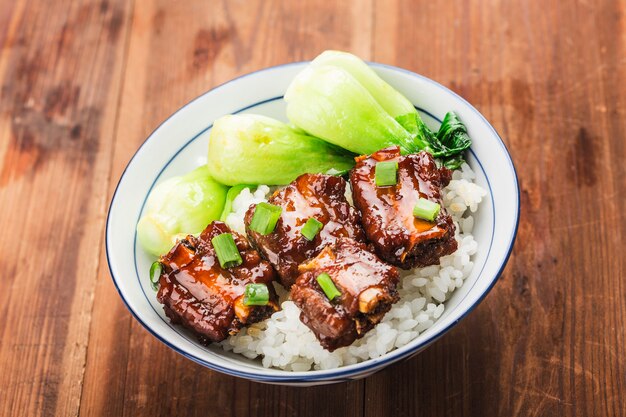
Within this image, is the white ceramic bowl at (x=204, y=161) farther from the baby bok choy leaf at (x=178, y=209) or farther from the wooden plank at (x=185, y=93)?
the wooden plank at (x=185, y=93)

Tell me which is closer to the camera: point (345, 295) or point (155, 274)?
point (345, 295)

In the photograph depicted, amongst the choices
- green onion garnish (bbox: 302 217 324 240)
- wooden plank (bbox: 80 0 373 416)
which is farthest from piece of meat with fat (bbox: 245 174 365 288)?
wooden plank (bbox: 80 0 373 416)

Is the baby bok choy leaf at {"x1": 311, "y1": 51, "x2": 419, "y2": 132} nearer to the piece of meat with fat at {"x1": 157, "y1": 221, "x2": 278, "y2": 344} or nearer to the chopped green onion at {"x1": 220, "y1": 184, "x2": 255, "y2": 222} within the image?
the chopped green onion at {"x1": 220, "y1": 184, "x2": 255, "y2": 222}

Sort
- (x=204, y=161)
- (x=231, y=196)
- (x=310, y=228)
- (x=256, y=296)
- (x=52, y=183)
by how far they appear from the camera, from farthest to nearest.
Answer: (x=52, y=183) → (x=204, y=161) → (x=231, y=196) → (x=310, y=228) → (x=256, y=296)

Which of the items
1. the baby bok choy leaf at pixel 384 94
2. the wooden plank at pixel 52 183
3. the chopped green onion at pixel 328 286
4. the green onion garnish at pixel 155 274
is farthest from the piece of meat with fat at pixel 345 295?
the wooden plank at pixel 52 183

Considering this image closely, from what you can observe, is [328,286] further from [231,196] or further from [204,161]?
[204,161]

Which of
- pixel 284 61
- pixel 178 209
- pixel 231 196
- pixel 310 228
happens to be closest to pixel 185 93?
pixel 284 61
